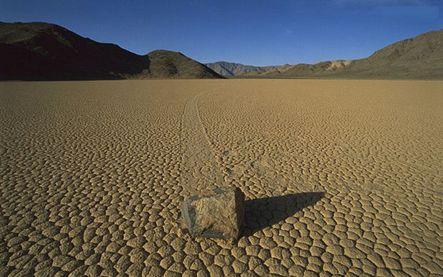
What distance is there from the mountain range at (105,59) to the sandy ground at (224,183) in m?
46.3

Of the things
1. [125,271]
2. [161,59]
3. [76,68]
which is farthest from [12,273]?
[161,59]

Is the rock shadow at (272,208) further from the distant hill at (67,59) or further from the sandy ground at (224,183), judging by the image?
the distant hill at (67,59)

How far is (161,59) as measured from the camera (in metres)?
92.3

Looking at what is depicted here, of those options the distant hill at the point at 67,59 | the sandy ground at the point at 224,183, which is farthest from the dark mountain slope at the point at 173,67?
the sandy ground at the point at 224,183

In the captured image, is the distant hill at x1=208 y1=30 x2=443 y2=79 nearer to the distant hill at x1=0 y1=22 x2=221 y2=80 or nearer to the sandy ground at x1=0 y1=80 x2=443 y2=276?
the distant hill at x1=0 y1=22 x2=221 y2=80

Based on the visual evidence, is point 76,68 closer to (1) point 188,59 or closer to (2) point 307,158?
(1) point 188,59

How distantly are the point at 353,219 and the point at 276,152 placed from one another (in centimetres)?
330

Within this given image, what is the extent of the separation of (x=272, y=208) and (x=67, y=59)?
71.6 meters

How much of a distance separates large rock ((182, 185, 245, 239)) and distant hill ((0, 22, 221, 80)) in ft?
162

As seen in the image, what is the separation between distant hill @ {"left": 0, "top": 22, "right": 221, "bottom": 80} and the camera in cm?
5084

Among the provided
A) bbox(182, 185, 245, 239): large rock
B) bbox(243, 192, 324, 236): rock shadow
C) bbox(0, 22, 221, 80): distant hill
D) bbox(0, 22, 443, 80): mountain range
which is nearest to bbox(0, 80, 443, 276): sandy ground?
bbox(243, 192, 324, 236): rock shadow

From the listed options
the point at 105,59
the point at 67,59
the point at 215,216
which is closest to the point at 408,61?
the point at 105,59

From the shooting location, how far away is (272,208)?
425cm

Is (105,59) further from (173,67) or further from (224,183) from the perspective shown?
(224,183)
